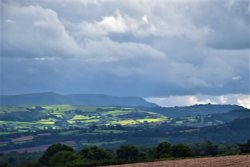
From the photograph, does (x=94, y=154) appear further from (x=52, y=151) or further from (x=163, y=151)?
(x=163, y=151)

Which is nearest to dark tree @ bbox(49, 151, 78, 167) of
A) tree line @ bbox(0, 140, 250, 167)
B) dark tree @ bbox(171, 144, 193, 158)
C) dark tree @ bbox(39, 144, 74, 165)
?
tree line @ bbox(0, 140, 250, 167)

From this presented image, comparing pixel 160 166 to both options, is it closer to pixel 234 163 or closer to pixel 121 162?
pixel 234 163

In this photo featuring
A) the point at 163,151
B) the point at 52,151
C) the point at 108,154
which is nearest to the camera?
the point at 163,151

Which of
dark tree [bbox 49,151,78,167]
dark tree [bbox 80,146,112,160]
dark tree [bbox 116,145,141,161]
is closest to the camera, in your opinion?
dark tree [bbox 49,151,78,167]

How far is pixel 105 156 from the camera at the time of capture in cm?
13575

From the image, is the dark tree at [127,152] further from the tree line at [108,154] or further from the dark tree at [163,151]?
the dark tree at [163,151]

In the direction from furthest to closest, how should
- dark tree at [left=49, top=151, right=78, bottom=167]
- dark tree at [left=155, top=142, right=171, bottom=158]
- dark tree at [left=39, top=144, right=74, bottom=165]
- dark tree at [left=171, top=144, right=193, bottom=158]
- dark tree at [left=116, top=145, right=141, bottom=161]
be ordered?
dark tree at [left=39, top=144, right=74, bottom=165] → dark tree at [left=116, top=145, right=141, bottom=161] → dark tree at [left=49, top=151, right=78, bottom=167] → dark tree at [left=155, top=142, right=171, bottom=158] → dark tree at [left=171, top=144, right=193, bottom=158]

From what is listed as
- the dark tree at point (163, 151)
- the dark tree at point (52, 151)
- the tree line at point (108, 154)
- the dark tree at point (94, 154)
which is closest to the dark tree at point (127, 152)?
the tree line at point (108, 154)

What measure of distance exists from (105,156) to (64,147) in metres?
12.2

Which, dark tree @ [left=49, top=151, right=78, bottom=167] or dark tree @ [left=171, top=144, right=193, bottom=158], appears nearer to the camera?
dark tree @ [left=171, top=144, right=193, bottom=158]

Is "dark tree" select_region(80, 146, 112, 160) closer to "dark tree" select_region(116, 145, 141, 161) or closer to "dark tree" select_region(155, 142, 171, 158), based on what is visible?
"dark tree" select_region(116, 145, 141, 161)

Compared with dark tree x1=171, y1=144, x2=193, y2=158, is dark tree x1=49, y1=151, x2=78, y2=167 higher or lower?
lower

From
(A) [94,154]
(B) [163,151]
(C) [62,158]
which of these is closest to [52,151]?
(A) [94,154]

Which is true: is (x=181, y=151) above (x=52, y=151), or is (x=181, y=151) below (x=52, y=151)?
above
